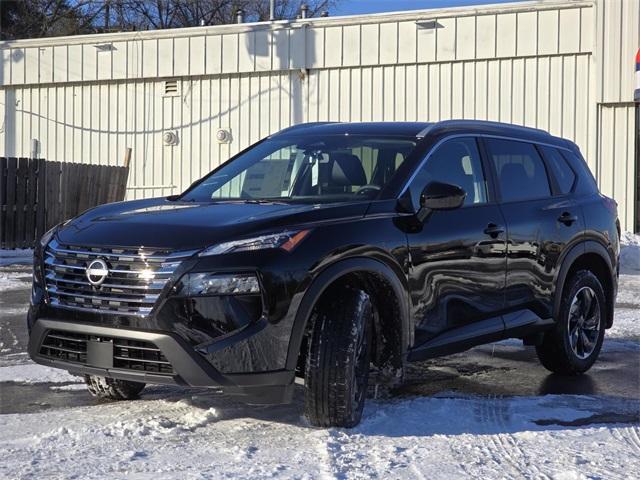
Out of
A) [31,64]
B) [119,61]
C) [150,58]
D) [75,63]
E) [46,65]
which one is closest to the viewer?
[150,58]

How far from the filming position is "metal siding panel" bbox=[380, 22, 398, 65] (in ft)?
66.7

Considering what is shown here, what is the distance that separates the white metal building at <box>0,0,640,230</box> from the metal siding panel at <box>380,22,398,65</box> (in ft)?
0.08

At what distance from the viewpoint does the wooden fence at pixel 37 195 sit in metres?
18.4

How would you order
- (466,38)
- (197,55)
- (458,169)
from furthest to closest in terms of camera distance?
(197,55) → (466,38) → (458,169)

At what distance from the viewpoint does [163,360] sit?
182 inches

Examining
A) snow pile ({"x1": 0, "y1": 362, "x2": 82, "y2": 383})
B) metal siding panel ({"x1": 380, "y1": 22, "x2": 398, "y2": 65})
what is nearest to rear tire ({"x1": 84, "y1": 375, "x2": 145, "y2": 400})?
snow pile ({"x1": 0, "y1": 362, "x2": 82, "y2": 383})

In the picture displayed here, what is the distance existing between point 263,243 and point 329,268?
1.28ft

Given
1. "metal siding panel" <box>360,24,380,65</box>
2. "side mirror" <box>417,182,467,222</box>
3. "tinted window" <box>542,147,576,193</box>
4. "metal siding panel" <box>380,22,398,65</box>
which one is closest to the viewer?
"side mirror" <box>417,182,467,222</box>

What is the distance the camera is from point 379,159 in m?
5.83

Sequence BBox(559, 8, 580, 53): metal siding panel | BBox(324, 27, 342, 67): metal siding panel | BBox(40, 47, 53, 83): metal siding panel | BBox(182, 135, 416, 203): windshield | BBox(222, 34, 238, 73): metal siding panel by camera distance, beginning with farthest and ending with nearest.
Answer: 1. BBox(40, 47, 53, 83): metal siding panel
2. BBox(222, 34, 238, 73): metal siding panel
3. BBox(324, 27, 342, 67): metal siding panel
4. BBox(559, 8, 580, 53): metal siding panel
5. BBox(182, 135, 416, 203): windshield

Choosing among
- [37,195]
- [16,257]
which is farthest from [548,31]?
[16,257]

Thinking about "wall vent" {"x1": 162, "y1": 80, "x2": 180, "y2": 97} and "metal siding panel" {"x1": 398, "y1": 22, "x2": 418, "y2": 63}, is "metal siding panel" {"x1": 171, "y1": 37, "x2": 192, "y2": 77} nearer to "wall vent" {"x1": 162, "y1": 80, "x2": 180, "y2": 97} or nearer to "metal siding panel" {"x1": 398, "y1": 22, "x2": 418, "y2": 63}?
"wall vent" {"x1": 162, "y1": 80, "x2": 180, "y2": 97}

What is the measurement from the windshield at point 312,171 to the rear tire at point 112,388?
1.20 meters

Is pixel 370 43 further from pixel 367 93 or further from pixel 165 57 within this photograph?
pixel 165 57
